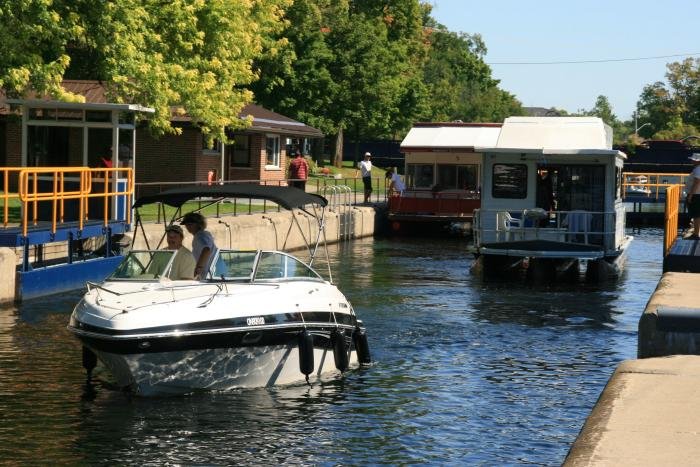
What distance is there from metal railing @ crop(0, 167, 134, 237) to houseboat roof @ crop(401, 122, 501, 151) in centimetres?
1800

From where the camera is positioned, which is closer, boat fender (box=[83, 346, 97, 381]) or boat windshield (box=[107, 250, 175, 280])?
boat fender (box=[83, 346, 97, 381])

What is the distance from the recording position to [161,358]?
1423cm

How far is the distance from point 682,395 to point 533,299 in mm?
15812

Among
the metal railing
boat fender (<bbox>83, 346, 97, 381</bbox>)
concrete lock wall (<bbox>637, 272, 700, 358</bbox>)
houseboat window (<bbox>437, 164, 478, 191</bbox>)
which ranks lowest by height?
boat fender (<bbox>83, 346, 97, 381</bbox>)

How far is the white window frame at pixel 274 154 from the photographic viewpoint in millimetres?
54000

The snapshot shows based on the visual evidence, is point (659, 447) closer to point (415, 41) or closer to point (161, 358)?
point (161, 358)

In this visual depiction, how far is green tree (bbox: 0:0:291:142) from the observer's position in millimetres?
27891

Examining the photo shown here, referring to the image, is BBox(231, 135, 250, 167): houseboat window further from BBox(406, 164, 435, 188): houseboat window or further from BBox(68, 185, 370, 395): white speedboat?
BBox(68, 185, 370, 395): white speedboat

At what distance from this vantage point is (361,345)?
17281 mm

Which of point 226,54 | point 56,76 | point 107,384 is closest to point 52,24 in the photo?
point 56,76

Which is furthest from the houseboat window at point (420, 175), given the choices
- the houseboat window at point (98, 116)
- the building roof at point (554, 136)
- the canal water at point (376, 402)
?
the canal water at point (376, 402)

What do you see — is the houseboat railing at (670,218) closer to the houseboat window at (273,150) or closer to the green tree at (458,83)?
the houseboat window at (273,150)

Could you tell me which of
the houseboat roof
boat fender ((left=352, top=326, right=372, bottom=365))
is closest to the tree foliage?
the houseboat roof

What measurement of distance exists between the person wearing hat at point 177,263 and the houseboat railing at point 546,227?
14545mm
